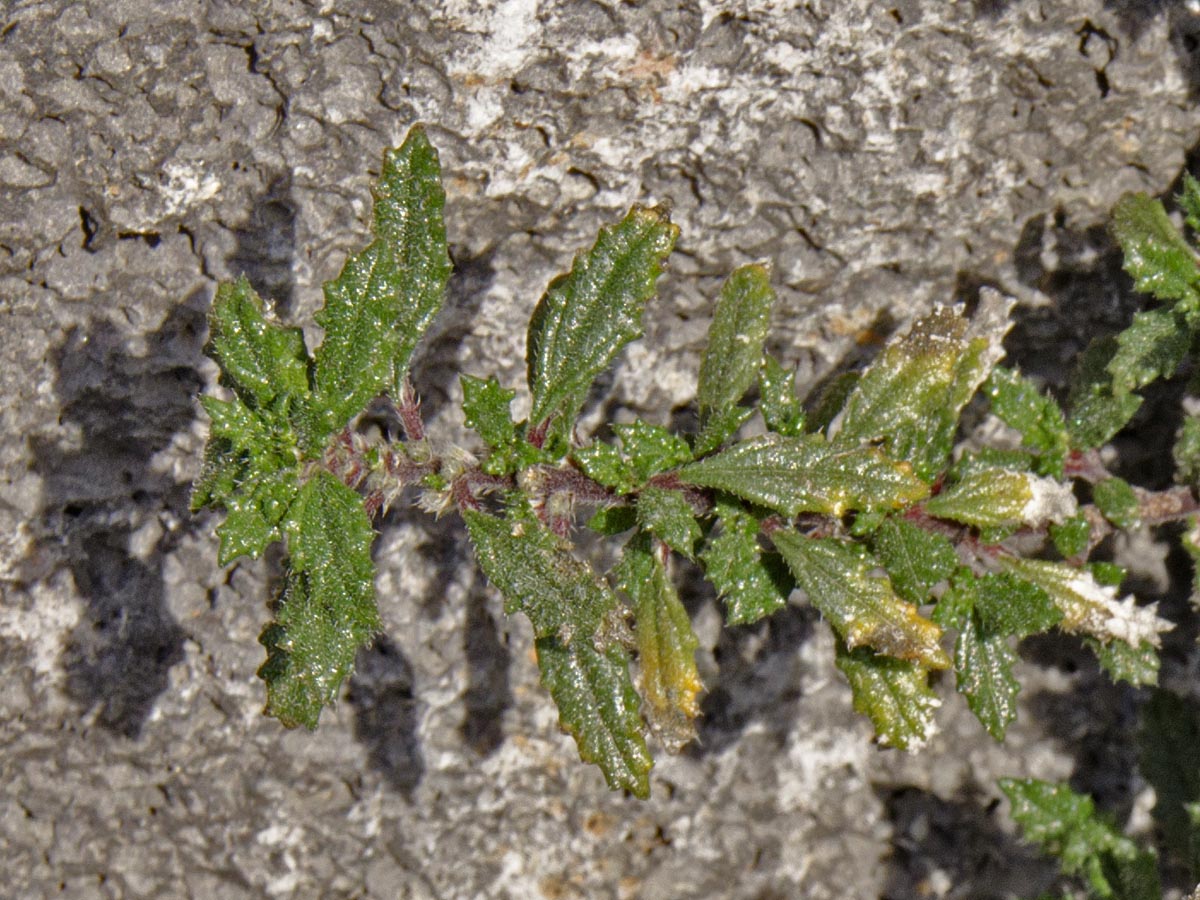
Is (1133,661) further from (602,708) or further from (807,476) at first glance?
(602,708)

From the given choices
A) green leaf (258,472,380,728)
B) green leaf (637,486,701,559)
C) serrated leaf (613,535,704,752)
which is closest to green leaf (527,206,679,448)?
green leaf (637,486,701,559)

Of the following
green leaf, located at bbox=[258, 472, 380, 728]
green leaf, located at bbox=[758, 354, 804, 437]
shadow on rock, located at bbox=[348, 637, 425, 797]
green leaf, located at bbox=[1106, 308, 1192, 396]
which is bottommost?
shadow on rock, located at bbox=[348, 637, 425, 797]

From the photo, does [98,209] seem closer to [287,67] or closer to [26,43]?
[26,43]

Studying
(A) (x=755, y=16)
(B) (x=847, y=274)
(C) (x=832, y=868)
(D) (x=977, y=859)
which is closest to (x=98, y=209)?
(A) (x=755, y=16)

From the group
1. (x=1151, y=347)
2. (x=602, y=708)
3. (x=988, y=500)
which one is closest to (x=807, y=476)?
(x=988, y=500)

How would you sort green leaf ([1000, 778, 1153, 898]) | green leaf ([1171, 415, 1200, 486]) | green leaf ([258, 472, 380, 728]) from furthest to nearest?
green leaf ([1000, 778, 1153, 898]) < green leaf ([1171, 415, 1200, 486]) < green leaf ([258, 472, 380, 728])

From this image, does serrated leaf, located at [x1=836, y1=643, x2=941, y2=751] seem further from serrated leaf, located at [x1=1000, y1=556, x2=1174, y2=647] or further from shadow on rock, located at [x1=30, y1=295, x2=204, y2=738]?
shadow on rock, located at [x1=30, y1=295, x2=204, y2=738]
